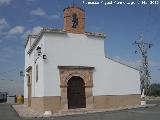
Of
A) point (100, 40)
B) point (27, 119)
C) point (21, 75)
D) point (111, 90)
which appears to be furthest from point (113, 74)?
point (21, 75)

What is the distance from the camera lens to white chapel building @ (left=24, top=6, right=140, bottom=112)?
25000mm

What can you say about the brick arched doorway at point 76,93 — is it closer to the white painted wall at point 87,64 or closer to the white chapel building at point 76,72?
the white chapel building at point 76,72

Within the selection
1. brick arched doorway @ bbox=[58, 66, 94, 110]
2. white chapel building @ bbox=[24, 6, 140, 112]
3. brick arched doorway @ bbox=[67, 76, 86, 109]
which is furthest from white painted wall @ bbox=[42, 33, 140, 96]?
brick arched doorway @ bbox=[67, 76, 86, 109]

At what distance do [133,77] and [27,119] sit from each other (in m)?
12.0

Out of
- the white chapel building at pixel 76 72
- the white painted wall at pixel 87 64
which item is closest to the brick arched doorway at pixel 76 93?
the white chapel building at pixel 76 72

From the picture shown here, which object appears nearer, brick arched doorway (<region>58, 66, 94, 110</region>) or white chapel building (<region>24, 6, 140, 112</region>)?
white chapel building (<region>24, 6, 140, 112</region>)

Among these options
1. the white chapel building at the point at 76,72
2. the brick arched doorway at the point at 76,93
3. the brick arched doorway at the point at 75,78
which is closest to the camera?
the white chapel building at the point at 76,72

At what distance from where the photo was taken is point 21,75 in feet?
134

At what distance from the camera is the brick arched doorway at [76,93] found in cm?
2591

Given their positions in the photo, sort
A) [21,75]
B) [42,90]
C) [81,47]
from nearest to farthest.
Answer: [42,90] → [81,47] → [21,75]

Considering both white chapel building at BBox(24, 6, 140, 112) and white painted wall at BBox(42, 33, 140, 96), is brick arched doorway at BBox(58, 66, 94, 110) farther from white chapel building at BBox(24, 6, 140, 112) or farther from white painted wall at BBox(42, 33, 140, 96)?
white painted wall at BBox(42, 33, 140, 96)

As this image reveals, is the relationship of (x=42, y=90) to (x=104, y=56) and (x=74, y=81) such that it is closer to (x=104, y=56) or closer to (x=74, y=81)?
(x=74, y=81)

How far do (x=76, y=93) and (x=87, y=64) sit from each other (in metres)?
2.49

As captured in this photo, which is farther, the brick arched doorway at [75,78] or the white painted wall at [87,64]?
the brick arched doorway at [75,78]
